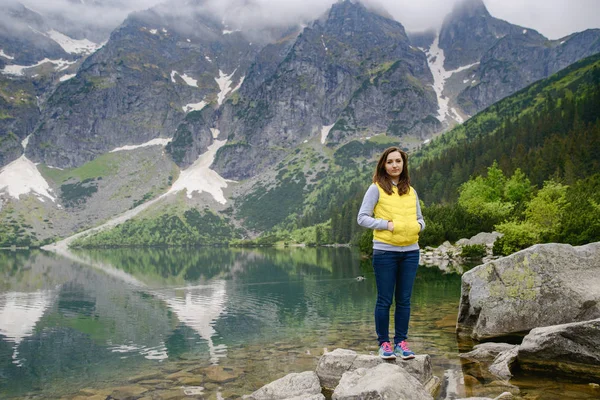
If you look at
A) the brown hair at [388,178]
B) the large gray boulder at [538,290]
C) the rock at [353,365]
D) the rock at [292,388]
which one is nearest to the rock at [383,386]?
the rock at [353,365]

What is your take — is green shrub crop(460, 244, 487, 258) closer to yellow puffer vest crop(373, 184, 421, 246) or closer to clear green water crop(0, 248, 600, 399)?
clear green water crop(0, 248, 600, 399)

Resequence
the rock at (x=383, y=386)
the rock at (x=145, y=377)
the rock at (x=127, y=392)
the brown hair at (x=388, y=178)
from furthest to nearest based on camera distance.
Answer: the rock at (x=145, y=377) → the rock at (x=127, y=392) → the brown hair at (x=388, y=178) → the rock at (x=383, y=386)

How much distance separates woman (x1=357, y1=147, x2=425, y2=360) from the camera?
942 centimetres

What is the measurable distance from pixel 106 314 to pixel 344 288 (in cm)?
2126

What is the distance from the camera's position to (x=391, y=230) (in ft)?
30.5

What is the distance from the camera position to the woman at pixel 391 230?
30.9 ft

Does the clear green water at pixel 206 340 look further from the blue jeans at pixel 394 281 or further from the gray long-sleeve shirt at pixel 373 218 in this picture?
the gray long-sleeve shirt at pixel 373 218

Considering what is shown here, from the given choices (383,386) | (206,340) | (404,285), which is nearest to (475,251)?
(206,340)

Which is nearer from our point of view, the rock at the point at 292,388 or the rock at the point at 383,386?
the rock at the point at 383,386

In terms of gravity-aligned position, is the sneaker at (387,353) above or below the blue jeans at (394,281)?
below

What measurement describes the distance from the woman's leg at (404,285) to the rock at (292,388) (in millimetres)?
2369

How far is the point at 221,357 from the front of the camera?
1847cm

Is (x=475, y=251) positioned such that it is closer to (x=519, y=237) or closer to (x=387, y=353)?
(x=519, y=237)

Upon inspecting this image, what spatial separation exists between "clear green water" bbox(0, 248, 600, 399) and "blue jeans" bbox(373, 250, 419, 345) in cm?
215
